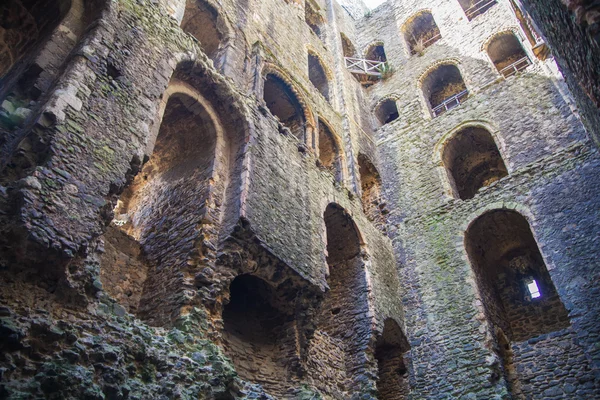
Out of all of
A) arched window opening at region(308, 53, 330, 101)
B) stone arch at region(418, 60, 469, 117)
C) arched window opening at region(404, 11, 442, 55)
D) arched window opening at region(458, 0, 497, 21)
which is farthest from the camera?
arched window opening at region(404, 11, 442, 55)

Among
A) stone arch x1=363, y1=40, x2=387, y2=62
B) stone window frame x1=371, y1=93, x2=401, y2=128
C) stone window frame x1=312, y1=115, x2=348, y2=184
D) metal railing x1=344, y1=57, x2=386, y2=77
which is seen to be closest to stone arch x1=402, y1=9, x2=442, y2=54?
stone arch x1=363, y1=40, x2=387, y2=62

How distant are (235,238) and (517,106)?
873 cm

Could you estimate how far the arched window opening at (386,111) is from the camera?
53.8 ft

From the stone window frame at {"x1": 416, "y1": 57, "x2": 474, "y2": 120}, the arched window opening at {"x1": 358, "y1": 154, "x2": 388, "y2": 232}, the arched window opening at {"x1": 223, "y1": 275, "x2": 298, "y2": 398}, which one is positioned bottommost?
the arched window opening at {"x1": 223, "y1": 275, "x2": 298, "y2": 398}

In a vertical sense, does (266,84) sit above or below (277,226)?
above

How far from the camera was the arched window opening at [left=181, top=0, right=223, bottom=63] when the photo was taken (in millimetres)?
10320

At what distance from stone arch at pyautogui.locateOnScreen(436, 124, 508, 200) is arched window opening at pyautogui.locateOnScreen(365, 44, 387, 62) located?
7.00 meters

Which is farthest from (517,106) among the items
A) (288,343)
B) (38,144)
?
(38,144)

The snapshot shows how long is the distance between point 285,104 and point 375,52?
9.17m

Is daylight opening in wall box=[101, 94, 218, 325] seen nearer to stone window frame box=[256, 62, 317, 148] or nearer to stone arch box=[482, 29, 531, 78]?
stone window frame box=[256, 62, 317, 148]

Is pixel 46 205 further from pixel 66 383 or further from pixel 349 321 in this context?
pixel 349 321

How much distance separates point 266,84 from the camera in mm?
11688

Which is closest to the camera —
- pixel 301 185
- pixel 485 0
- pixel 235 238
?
pixel 235 238

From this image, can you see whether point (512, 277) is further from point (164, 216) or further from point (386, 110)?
point (164, 216)
